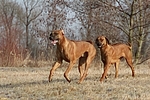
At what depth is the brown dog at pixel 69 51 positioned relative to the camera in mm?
12344

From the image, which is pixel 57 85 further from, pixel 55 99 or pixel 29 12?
pixel 29 12

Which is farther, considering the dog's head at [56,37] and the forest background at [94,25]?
the forest background at [94,25]

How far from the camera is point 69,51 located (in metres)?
12.5

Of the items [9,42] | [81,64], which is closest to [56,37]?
[81,64]

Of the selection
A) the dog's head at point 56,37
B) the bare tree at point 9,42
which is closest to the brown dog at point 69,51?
the dog's head at point 56,37

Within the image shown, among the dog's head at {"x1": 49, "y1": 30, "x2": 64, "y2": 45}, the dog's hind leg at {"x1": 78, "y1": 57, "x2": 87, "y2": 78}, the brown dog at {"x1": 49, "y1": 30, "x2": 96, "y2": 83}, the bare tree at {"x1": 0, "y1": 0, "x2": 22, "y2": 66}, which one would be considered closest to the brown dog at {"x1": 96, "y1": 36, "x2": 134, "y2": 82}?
the brown dog at {"x1": 49, "y1": 30, "x2": 96, "y2": 83}

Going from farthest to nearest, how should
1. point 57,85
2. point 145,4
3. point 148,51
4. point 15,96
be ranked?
point 148,51 < point 145,4 < point 57,85 < point 15,96

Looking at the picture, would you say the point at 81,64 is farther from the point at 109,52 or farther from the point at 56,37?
the point at 56,37

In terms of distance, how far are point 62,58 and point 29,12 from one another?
1924 inches

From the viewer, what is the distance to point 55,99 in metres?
9.71

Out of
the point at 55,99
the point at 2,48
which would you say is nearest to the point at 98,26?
the point at 2,48

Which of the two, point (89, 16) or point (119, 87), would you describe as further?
point (89, 16)

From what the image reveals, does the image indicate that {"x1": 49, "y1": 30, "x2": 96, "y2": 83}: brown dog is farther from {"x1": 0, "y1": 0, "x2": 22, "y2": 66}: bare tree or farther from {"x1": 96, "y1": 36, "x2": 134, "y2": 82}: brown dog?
{"x1": 0, "y1": 0, "x2": 22, "y2": 66}: bare tree

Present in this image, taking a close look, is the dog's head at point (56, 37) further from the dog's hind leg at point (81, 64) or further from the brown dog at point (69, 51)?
the dog's hind leg at point (81, 64)
